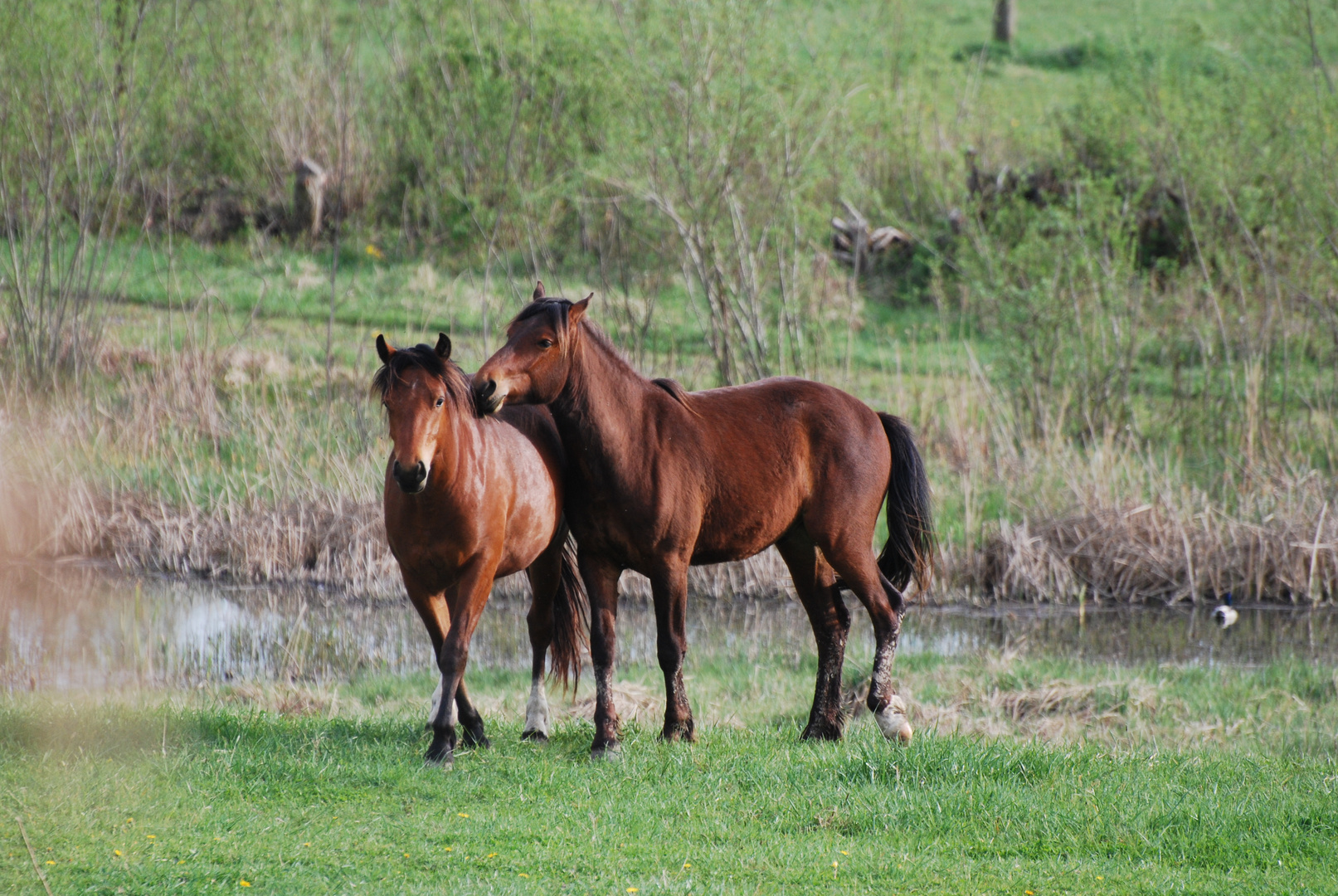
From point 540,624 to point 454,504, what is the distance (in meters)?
1.28

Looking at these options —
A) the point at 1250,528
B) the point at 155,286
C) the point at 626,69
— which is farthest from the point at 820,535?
the point at 155,286

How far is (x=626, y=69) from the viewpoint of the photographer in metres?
12.9

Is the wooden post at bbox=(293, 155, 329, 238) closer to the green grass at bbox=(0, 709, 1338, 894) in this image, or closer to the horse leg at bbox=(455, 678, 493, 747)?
the green grass at bbox=(0, 709, 1338, 894)

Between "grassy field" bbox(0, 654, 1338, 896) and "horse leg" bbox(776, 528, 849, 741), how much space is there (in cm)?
22

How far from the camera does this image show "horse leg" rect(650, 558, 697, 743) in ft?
20.6

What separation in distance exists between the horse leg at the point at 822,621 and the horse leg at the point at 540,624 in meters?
1.30

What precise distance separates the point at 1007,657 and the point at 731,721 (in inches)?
104

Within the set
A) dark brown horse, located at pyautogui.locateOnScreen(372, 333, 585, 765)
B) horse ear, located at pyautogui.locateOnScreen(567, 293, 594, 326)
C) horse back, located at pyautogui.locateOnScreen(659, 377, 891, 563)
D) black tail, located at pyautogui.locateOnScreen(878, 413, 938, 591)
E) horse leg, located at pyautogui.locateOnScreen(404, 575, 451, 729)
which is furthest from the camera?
black tail, located at pyautogui.locateOnScreen(878, 413, 938, 591)

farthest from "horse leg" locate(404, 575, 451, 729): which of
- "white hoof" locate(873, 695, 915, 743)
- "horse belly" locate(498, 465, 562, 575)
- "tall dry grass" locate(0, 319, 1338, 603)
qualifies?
"tall dry grass" locate(0, 319, 1338, 603)

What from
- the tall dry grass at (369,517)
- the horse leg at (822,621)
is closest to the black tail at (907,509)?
the horse leg at (822,621)

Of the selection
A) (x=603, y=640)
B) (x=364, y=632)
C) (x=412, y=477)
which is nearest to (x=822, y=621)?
(x=603, y=640)

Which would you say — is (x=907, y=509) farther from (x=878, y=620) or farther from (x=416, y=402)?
(x=416, y=402)

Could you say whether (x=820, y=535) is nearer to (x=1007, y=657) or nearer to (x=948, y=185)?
(x=1007, y=657)

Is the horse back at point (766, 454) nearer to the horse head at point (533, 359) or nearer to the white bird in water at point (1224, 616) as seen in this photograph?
the horse head at point (533, 359)
